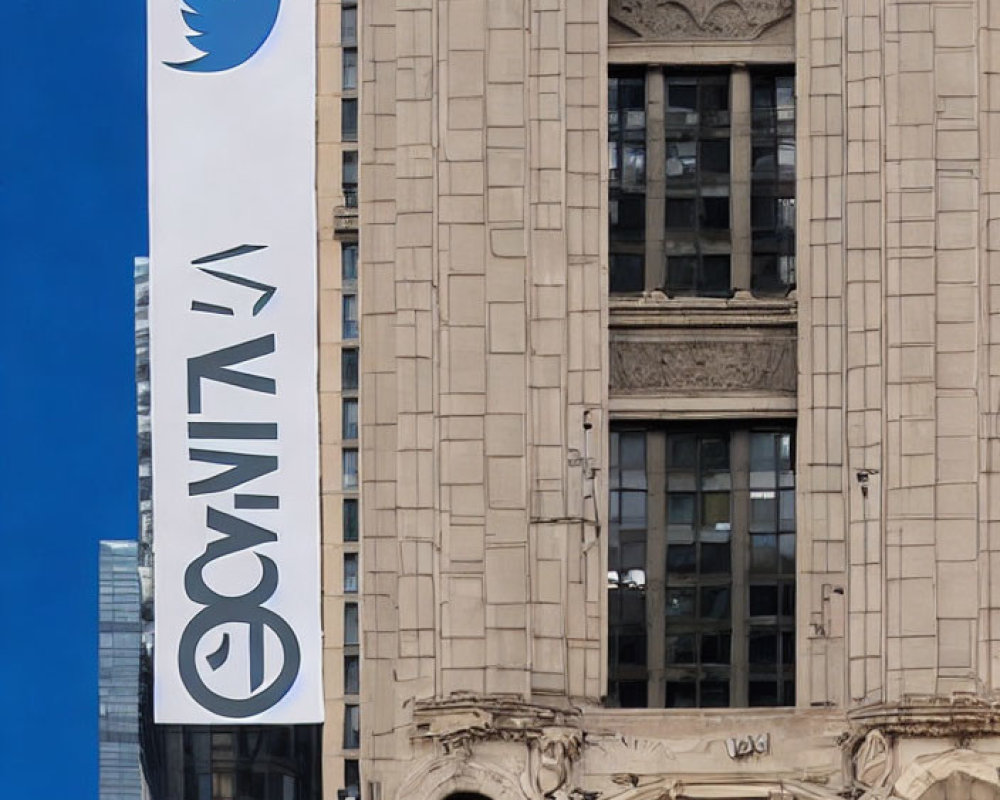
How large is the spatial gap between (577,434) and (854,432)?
8.55ft

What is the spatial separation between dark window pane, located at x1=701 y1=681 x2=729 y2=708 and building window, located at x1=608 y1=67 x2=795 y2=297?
3748 millimetres

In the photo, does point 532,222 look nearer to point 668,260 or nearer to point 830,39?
point 668,260

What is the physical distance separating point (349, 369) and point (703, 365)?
3.63m

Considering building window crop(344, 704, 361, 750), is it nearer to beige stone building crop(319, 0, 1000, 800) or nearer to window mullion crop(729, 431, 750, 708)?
beige stone building crop(319, 0, 1000, 800)

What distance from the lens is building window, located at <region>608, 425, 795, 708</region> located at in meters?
24.0

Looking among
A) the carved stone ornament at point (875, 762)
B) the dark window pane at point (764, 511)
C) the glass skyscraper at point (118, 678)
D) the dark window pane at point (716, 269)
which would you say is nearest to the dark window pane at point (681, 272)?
the dark window pane at point (716, 269)

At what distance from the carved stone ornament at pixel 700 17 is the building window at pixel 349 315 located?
3.88 meters

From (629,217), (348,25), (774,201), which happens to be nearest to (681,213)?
(629,217)

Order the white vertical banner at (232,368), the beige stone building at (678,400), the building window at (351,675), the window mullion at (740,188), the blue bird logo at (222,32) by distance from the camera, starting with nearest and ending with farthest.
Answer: the beige stone building at (678,400), the window mullion at (740,188), the white vertical banner at (232,368), the building window at (351,675), the blue bird logo at (222,32)

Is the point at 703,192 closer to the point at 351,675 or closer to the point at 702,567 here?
the point at 702,567

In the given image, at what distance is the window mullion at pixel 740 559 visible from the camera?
78.7ft

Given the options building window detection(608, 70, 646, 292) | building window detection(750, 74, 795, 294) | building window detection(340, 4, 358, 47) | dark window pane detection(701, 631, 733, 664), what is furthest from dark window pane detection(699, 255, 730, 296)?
building window detection(340, 4, 358, 47)

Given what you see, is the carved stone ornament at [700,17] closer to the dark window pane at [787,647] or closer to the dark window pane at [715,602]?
the dark window pane at [715,602]

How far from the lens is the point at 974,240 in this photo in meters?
23.8
